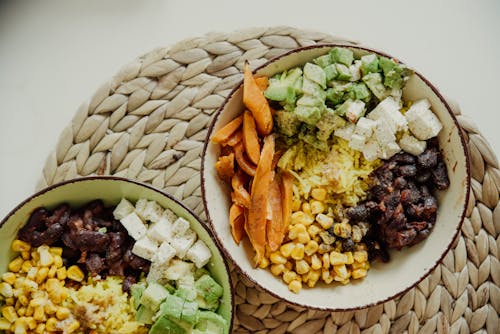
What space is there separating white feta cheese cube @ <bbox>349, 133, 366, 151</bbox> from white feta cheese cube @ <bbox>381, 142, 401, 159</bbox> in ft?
0.30

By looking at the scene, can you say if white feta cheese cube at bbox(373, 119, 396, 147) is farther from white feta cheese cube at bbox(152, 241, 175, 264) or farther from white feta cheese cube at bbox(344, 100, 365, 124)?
white feta cheese cube at bbox(152, 241, 175, 264)

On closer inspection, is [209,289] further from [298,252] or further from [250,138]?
[250,138]

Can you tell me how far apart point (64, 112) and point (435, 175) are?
70.0 inches

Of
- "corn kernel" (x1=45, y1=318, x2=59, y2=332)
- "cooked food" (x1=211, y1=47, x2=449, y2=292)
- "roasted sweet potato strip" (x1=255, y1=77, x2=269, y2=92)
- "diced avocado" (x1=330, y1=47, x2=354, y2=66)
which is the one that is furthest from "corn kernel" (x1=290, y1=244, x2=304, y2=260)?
"corn kernel" (x1=45, y1=318, x2=59, y2=332)

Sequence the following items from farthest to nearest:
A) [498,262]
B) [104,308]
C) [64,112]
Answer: [64,112]
[498,262]
[104,308]

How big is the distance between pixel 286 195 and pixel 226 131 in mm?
362

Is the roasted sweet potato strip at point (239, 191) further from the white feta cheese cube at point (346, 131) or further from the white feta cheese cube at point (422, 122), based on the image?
the white feta cheese cube at point (422, 122)

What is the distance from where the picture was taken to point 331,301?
263cm

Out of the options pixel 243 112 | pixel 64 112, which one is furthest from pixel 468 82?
pixel 64 112

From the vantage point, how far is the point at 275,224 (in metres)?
2.63

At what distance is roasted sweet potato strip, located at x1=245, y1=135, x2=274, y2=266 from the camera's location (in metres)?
2.58

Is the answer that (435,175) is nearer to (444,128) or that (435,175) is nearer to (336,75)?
(444,128)

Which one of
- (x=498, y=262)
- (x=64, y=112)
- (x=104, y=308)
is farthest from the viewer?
(x=64, y=112)

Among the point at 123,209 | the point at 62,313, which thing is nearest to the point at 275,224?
the point at 123,209
